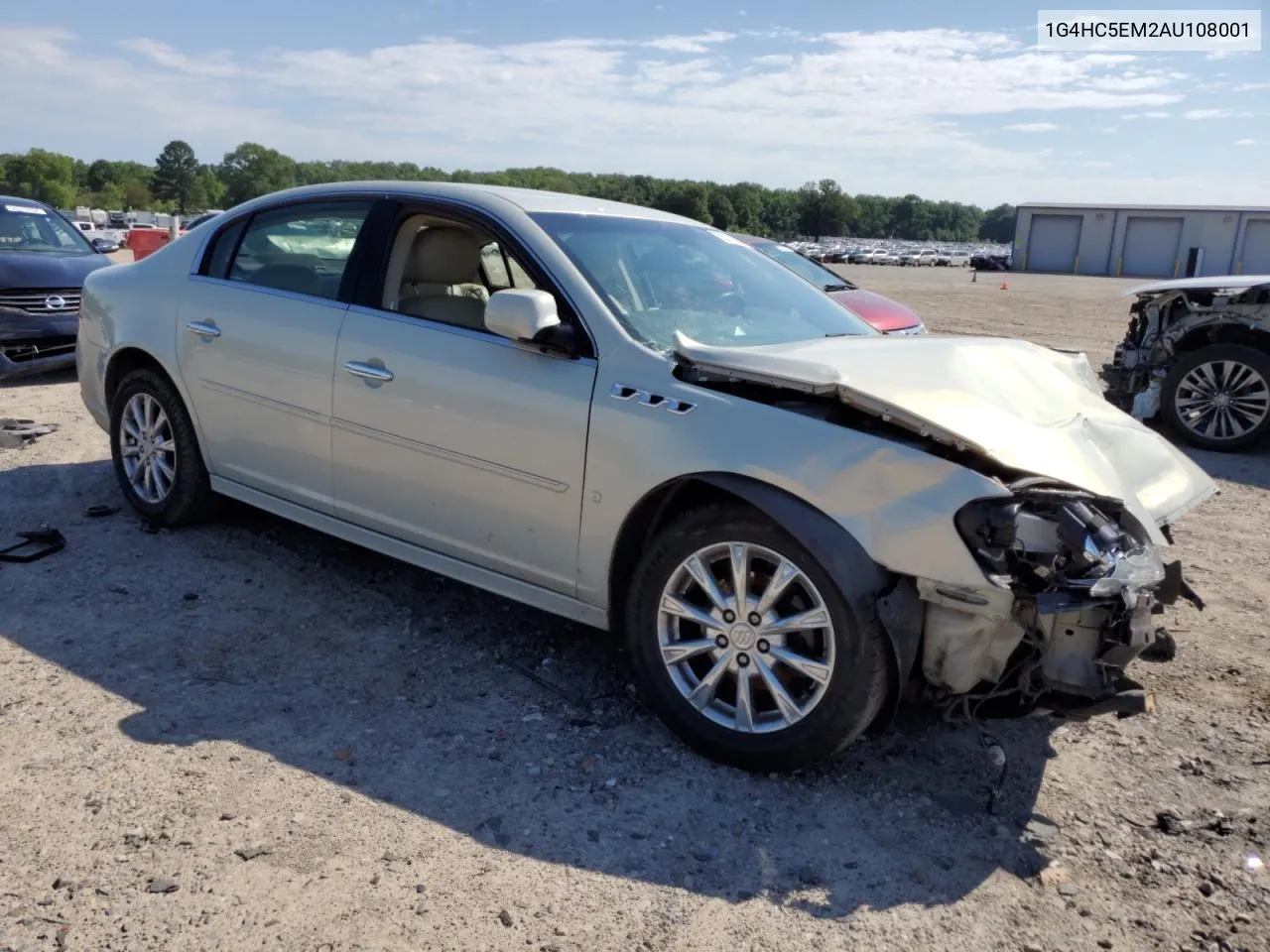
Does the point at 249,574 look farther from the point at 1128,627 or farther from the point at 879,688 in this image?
the point at 1128,627

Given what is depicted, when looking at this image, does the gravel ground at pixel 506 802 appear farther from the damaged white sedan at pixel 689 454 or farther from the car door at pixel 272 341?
the car door at pixel 272 341

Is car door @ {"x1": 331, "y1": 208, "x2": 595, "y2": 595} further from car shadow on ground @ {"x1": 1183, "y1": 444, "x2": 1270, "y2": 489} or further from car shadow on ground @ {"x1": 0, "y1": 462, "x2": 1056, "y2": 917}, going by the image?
car shadow on ground @ {"x1": 1183, "y1": 444, "x2": 1270, "y2": 489}

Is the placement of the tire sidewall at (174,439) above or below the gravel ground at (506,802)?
above

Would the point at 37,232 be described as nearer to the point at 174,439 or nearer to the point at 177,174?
the point at 174,439

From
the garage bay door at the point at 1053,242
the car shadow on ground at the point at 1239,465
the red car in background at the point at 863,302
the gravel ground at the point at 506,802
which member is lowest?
the gravel ground at the point at 506,802

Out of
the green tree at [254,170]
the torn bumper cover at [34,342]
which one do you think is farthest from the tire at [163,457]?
the green tree at [254,170]

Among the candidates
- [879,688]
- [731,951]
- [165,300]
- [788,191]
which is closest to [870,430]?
[879,688]

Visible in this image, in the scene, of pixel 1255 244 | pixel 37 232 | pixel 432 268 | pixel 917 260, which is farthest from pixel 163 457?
pixel 917 260

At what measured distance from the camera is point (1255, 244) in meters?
66.6

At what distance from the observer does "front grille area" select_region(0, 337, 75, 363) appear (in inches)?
364

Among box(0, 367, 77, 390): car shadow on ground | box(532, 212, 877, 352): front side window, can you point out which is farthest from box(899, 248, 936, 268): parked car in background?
box(532, 212, 877, 352): front side window

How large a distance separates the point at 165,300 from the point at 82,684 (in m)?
2.17

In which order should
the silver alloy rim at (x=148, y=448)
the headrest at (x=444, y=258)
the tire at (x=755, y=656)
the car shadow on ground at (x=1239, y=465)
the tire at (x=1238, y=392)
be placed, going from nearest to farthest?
the tire at (x=755, y=656) → the headrest at (x=444, y=258) → the silver alloy rim at (x=148, y=448) → the car shadow on ground at (x=1239, y=465) → the tire at (x=1238, y=392)

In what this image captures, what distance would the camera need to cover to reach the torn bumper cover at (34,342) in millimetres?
9164
